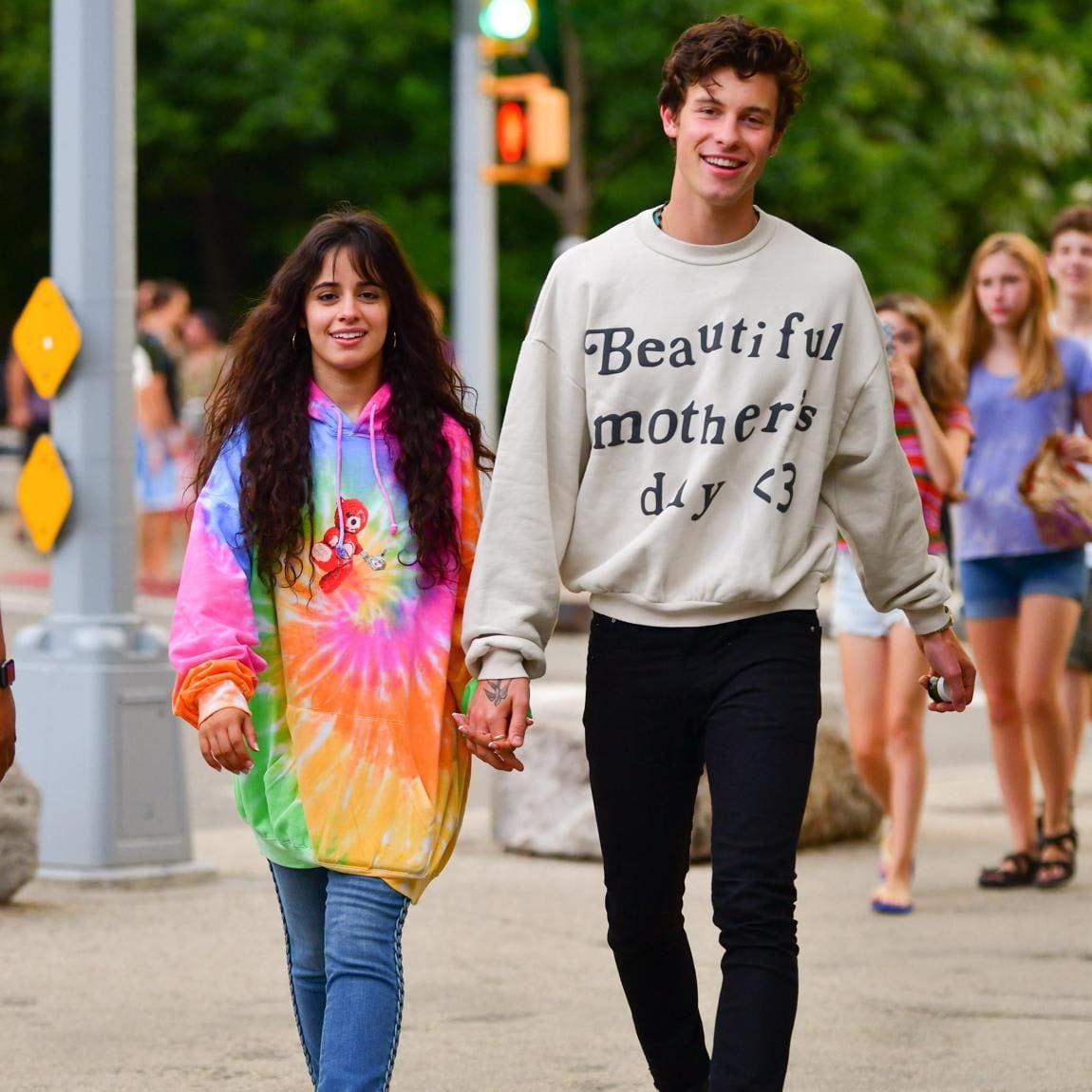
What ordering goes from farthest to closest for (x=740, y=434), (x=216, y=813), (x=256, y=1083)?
(x=216, y=813) → (x=256, y=1083) → (x=740, y=434)

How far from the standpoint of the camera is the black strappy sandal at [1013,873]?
765 cm

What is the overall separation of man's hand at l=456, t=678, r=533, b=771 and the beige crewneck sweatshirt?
1.1 inches

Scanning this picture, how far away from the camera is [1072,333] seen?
7945 mm

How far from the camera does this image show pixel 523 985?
6.16 meters

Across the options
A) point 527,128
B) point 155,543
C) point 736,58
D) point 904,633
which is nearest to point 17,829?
point 904,633

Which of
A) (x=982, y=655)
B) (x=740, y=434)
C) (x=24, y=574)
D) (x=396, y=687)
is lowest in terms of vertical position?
(x=24, y=574)

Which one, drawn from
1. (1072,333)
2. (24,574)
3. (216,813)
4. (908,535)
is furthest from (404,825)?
(24,574)

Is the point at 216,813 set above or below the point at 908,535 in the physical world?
below

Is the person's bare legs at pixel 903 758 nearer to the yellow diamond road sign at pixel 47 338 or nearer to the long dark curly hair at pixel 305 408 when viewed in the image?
the yellow diamond road sign at pixel 47 338

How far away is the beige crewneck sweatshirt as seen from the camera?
414cm

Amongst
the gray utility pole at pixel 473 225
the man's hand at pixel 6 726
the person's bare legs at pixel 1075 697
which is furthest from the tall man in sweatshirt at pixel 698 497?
the gray utility pole at pixel 473 225

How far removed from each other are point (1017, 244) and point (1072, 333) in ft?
1.85

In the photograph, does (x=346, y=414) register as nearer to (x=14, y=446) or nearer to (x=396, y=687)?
(x=396, y=687)

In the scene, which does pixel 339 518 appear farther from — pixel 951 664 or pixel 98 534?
pixel 98 534
